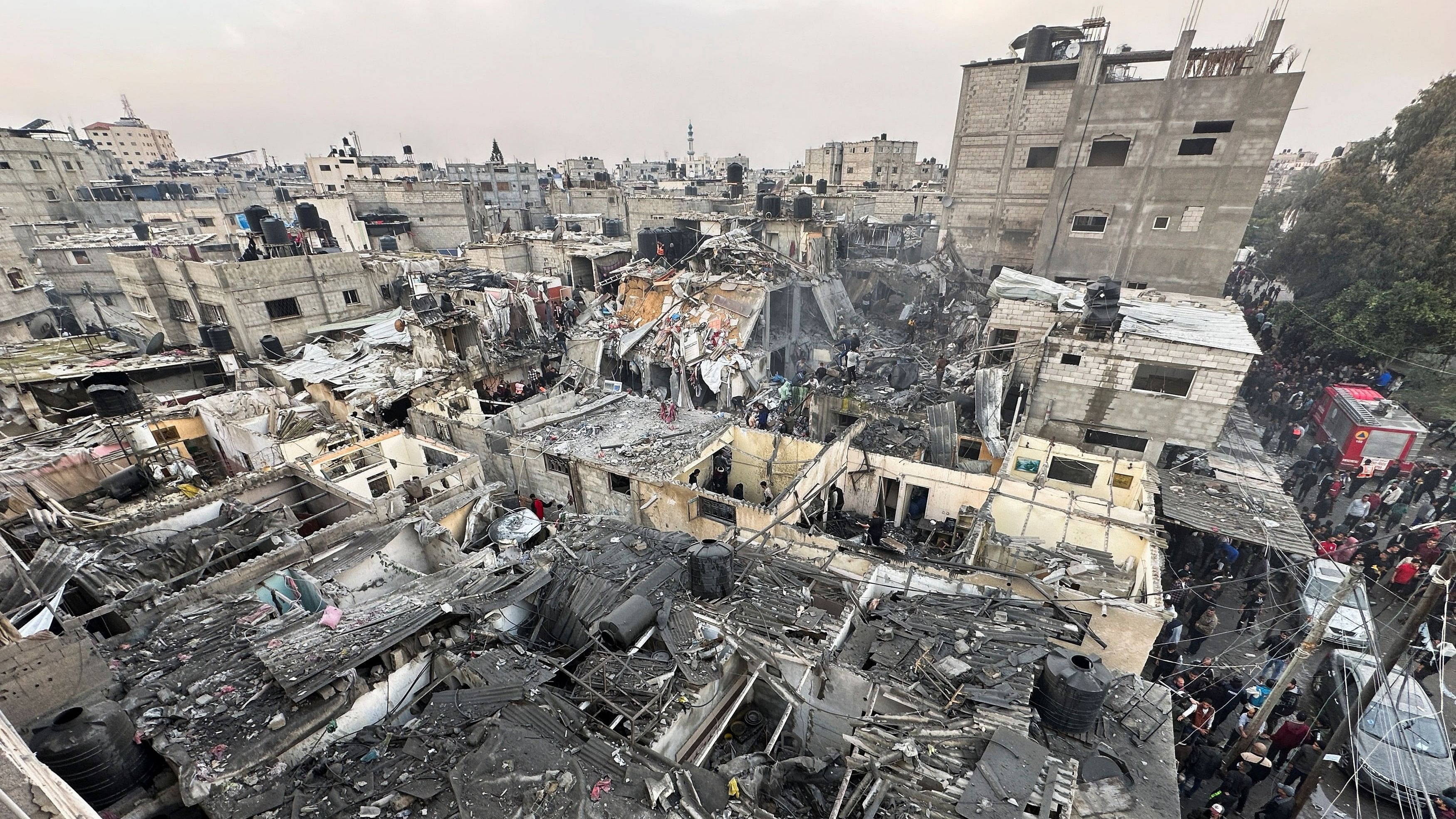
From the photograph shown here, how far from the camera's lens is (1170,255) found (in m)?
29.1

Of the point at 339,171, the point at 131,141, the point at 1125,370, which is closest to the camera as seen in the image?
the point at 1125,370

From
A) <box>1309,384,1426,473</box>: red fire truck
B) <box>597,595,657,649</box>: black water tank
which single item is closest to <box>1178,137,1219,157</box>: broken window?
<box>1309,384,1426,473</box>: red fire truck

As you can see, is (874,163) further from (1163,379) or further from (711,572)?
(711,572)

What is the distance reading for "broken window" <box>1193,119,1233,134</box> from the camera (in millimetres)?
26250

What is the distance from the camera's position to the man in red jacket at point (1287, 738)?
1186 cm

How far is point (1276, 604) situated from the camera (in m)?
15.2

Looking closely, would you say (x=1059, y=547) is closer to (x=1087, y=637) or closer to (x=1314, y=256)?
(x=1087, y=637)

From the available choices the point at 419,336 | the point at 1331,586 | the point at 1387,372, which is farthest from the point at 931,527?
the point at 1387,372

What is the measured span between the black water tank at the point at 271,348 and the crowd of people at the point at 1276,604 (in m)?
34.7

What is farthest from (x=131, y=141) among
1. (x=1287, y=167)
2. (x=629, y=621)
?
(x=1287, y=167)

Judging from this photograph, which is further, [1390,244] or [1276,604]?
[1390,244]

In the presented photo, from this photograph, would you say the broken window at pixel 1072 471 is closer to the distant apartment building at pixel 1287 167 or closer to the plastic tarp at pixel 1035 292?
the plastic tarp at pixel 1035 292

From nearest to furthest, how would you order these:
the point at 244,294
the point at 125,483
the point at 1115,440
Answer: the point at 125,483
the point at 1115,440
the point at 244,294

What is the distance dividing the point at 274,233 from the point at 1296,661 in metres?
39.7
